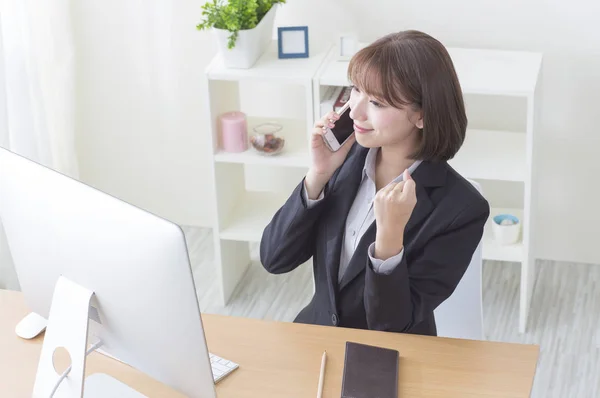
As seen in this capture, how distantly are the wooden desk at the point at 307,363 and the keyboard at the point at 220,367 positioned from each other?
1 cm

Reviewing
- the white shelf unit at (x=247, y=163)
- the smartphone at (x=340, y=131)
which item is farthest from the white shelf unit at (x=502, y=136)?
the smartphone at (x=340, y=131)

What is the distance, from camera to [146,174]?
4023 mm

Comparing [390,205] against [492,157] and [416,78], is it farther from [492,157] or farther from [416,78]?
[492,157]

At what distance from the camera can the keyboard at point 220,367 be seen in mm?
1996

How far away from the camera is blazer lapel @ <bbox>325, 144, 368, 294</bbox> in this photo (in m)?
2.24

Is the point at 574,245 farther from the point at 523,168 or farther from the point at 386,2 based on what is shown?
the point at 386,2

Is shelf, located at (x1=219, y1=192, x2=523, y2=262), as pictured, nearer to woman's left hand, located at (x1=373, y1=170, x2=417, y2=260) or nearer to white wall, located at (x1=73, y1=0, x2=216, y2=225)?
white wall, located at (x1=73, y1=0, x2=216, y2=225)

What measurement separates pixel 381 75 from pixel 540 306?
176cm

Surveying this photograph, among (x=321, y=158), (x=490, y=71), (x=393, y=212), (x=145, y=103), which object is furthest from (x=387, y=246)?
(x=145, y=103)

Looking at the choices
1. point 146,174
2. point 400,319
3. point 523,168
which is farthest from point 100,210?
point 146,174

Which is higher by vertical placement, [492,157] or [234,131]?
[234,131]

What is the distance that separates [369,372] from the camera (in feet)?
6.46

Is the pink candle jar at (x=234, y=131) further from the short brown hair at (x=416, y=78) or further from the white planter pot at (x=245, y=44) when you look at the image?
the short brown hair at (x=416, y=78)

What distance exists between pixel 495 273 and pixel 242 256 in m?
0.96
